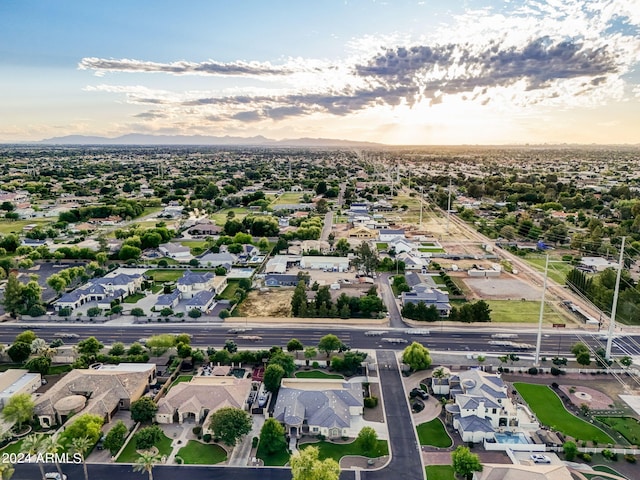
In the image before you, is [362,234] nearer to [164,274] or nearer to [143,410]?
[164,274]

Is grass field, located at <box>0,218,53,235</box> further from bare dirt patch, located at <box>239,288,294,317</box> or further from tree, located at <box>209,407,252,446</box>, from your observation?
tree, located at <box>209,407,252,446</box>

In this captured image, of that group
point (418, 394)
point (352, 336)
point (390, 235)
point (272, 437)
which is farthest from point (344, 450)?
point (390, 235)

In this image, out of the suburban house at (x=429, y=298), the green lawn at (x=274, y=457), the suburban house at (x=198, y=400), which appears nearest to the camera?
the green lawn at (x=274, y=457)

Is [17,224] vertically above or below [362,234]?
above

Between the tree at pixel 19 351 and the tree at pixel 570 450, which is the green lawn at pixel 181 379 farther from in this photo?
the tree at pixel 570 450

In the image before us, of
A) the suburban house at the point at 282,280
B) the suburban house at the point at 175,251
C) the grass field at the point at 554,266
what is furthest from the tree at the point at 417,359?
the suburban house at the point at 175,251

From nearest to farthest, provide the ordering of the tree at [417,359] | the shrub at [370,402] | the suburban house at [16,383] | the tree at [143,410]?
the tree at [143,410] < the shrub at [370,402] < the suburban house at [16,383] < the tree at [417,359]
